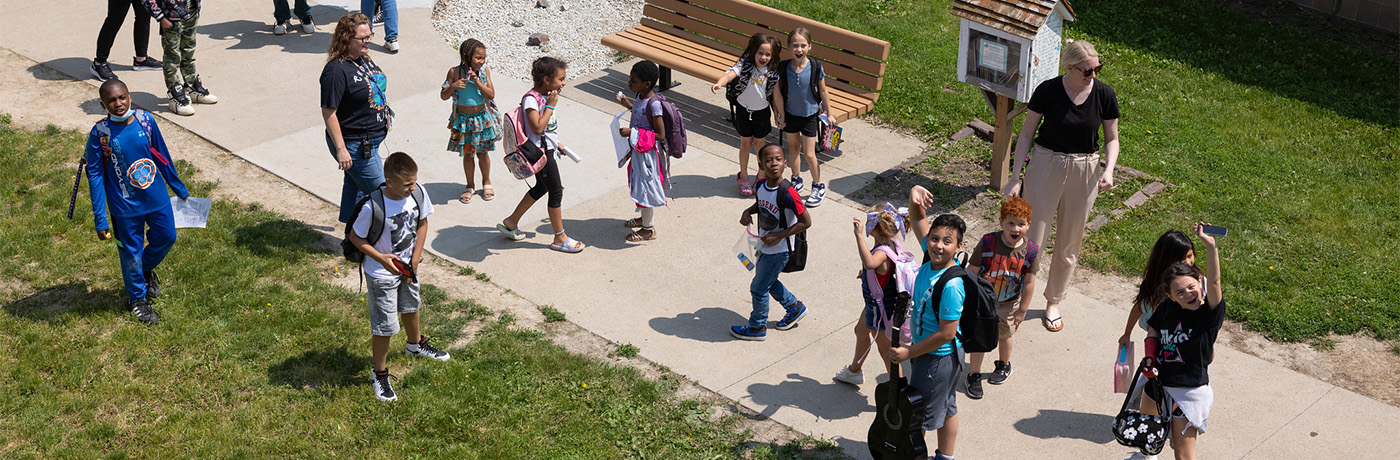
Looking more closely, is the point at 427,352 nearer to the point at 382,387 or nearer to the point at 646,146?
the point at 382,387

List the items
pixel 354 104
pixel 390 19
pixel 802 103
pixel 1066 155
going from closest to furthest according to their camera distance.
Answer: pixel 1066 155 < pixel 354 104 < pixel 802 103 < pixel 390 19

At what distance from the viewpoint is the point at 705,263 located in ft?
27.3

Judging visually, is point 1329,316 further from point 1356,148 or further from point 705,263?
point 705,263

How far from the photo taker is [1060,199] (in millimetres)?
7445

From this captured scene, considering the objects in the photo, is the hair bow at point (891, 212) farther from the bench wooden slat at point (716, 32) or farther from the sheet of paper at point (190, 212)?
the bench wooden slat at point (716, 32)

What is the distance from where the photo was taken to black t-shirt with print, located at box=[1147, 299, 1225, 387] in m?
5.48

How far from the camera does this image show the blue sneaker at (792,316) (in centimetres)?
743

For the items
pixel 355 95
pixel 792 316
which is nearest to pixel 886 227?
pixel 792 316

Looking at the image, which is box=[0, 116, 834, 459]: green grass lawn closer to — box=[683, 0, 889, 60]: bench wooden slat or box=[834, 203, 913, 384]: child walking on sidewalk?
box=[834, 203, 913, 384]: child walking on sidewalk

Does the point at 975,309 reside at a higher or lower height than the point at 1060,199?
higher

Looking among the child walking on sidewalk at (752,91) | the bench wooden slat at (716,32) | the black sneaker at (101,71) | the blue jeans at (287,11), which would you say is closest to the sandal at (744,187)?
the child walking on sidewalk at (752,91)

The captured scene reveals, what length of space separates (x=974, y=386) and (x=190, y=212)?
4.76 meters

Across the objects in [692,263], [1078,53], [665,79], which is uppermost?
[1078,53]

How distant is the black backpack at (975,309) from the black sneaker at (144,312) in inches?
185
